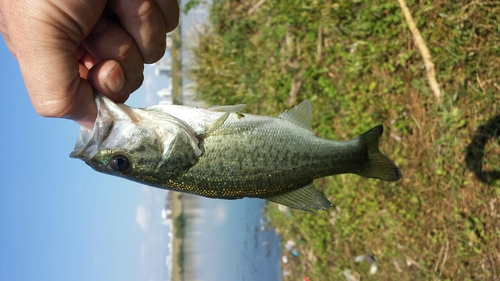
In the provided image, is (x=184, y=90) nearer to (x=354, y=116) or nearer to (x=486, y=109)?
(x=354, y=116)

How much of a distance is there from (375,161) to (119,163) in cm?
129

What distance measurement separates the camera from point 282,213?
626 centimetres

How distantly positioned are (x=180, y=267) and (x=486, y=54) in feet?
35.8

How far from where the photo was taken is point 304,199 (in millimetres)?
1860

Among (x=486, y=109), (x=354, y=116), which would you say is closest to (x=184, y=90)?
(x=354, y=116)

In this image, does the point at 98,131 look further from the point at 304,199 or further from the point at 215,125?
the point at 304,199

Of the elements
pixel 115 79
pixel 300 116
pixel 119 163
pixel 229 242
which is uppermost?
pixel 115 79

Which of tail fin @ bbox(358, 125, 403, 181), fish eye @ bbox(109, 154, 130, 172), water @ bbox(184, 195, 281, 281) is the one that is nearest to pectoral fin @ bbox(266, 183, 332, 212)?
tail fin @ bbox(358, 125, 403, 181)

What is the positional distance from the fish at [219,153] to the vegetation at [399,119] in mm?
2461

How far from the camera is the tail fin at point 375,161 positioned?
6.39 feet

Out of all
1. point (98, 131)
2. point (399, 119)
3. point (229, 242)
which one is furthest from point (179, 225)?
point (98, 131)

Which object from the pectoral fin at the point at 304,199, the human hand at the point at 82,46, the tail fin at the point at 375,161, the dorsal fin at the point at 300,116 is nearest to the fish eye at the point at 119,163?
the human hand at the point at 82,46

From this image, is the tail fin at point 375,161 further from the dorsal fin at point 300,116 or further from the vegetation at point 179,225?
the vegetation at point 179,225

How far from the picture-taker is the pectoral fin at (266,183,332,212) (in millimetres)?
1829
